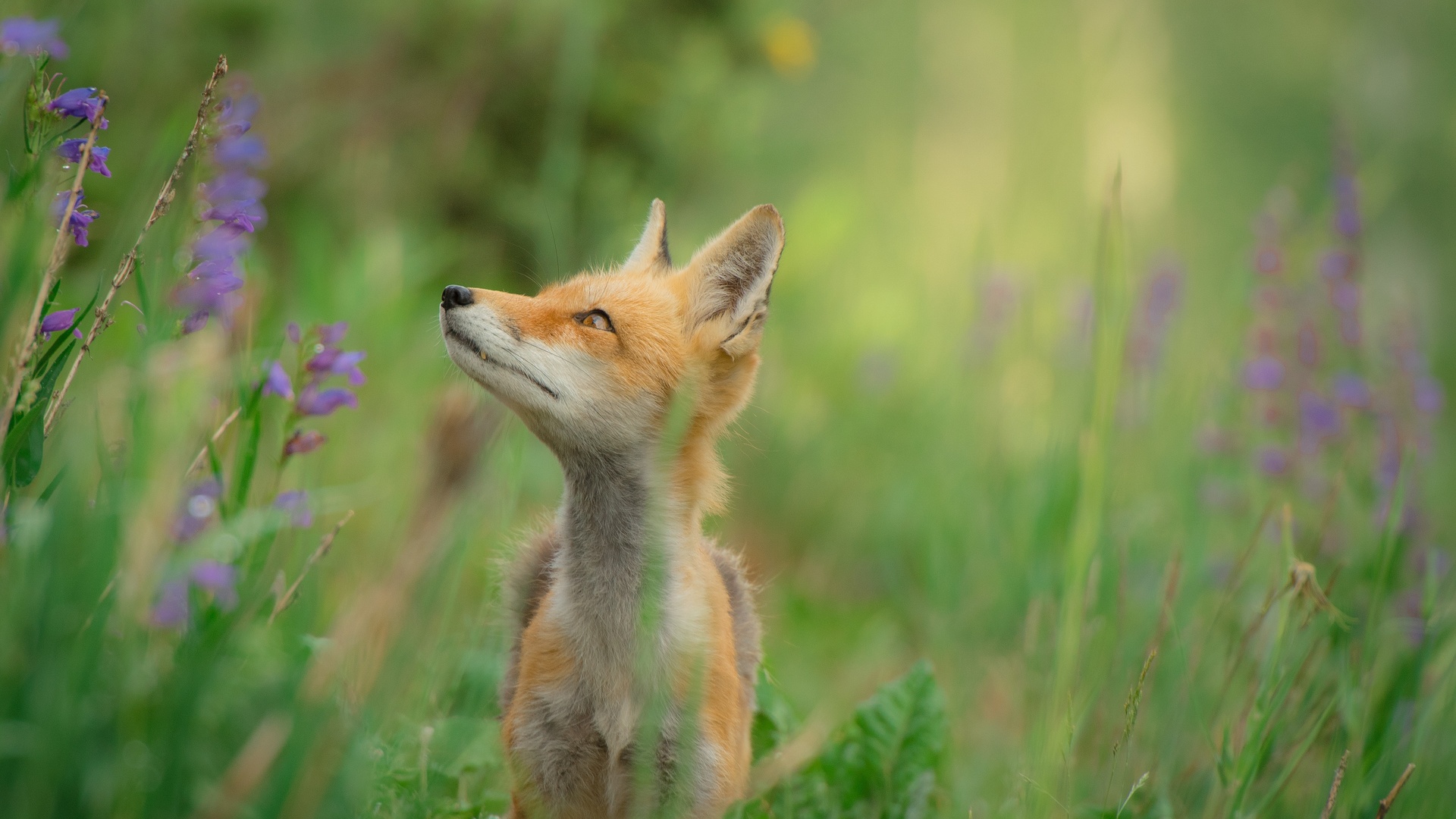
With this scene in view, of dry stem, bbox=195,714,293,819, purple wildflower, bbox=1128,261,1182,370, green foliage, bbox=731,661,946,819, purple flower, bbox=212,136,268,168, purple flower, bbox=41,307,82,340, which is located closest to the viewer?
dry stem, bbox=195,714,293,819

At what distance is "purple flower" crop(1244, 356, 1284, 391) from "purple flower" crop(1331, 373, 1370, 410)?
27cm

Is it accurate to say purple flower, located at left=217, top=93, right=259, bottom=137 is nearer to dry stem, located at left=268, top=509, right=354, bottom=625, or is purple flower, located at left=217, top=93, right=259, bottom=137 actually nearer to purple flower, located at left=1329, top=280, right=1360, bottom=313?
dry stem, located at left=268, top=509, right=354, bottom=625

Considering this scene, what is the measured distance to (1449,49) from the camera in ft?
36.9

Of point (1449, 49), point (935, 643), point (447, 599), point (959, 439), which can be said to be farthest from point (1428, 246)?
point (447, 599)

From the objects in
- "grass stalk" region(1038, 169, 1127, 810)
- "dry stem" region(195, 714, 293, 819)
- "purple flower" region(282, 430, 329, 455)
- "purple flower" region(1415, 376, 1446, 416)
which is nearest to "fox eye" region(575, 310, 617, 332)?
"purple flower" region(282, 430, 329, 455)

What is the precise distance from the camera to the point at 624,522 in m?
2.82

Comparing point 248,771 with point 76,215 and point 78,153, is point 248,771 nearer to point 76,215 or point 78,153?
point 76,215

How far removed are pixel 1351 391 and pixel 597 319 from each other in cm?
318

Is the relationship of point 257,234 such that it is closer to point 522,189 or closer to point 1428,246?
point 522,189

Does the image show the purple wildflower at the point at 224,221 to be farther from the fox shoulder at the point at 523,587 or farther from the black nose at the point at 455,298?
the fox shoulder at the point at 523,587

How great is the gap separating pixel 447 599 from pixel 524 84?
18.2 ft

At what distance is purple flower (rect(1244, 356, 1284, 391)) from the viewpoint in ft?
14.9

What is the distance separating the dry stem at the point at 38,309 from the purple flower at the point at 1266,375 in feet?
14.7

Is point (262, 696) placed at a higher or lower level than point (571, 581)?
higher
